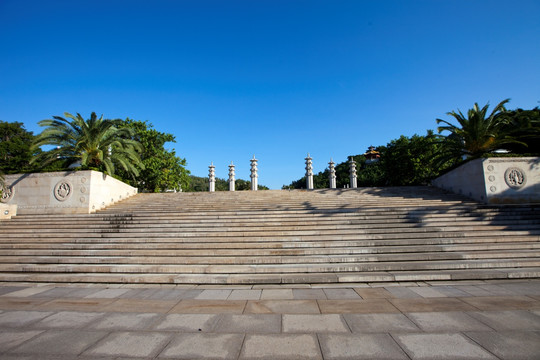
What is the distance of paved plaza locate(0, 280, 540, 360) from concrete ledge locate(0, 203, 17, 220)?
33.2ft

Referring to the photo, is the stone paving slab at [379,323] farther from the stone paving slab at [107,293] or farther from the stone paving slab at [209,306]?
the stone paving slab at [107,293]

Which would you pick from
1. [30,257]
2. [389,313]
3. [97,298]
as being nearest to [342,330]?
[389,313]

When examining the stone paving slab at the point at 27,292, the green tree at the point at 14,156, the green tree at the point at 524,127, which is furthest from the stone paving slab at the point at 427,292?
the green tree at the point at 14,156

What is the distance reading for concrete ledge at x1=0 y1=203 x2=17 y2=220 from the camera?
12.8 meters

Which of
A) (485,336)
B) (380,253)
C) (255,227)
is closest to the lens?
(485,336)

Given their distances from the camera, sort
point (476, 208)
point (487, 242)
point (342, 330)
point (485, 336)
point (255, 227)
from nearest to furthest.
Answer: point (485, 336) → point (342, 330) → point (487, 242) → point (255, 227) → point (476, 208)

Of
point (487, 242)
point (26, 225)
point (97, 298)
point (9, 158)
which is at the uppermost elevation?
point (9, 158)

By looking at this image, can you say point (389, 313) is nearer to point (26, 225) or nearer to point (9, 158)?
point (26, 225)

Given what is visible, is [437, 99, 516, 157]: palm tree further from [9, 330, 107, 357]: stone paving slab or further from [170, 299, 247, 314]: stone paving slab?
[9, 330, 107, 357]: stone paving slab

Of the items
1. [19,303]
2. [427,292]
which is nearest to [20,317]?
[19,303]

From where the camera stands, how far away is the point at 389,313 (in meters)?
4.39

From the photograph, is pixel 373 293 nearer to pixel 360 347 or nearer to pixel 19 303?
pixel 360 347

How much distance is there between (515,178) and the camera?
1305cm

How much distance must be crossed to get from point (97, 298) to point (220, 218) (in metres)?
6.23
